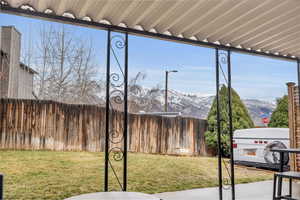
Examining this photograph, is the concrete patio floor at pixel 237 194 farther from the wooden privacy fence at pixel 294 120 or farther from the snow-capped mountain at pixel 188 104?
the snow-capped mountain at pixel 188 104

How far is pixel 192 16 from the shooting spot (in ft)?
8.20

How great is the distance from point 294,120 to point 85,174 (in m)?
3.73

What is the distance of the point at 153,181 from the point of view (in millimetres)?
4520

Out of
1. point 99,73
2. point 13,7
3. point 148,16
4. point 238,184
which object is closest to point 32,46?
point 99,73

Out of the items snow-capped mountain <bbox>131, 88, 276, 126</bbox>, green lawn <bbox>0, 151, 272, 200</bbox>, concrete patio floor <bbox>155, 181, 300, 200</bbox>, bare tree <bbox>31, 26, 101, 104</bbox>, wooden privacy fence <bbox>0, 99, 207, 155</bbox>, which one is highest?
bare tree <bbox>31, 26, 101, 104</bbox>

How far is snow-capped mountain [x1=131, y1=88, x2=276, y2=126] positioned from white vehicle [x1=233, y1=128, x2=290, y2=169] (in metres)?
0.44

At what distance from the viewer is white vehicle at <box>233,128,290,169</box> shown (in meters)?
5.10

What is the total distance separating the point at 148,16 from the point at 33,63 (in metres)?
2.16

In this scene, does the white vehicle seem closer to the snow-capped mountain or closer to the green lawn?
the green lawn

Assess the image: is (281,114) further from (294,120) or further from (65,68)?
(65,68)

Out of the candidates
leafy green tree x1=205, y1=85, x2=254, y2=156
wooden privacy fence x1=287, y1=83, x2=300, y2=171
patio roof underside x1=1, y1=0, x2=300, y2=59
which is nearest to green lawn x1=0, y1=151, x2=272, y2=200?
leafy green tree x1=205, y1=85, x2=254, y2=156

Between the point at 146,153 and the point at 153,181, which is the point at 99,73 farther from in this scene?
the point at 153,181

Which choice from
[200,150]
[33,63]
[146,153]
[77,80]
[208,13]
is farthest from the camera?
[200,150]

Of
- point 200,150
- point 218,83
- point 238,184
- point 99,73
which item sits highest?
point 99,73
